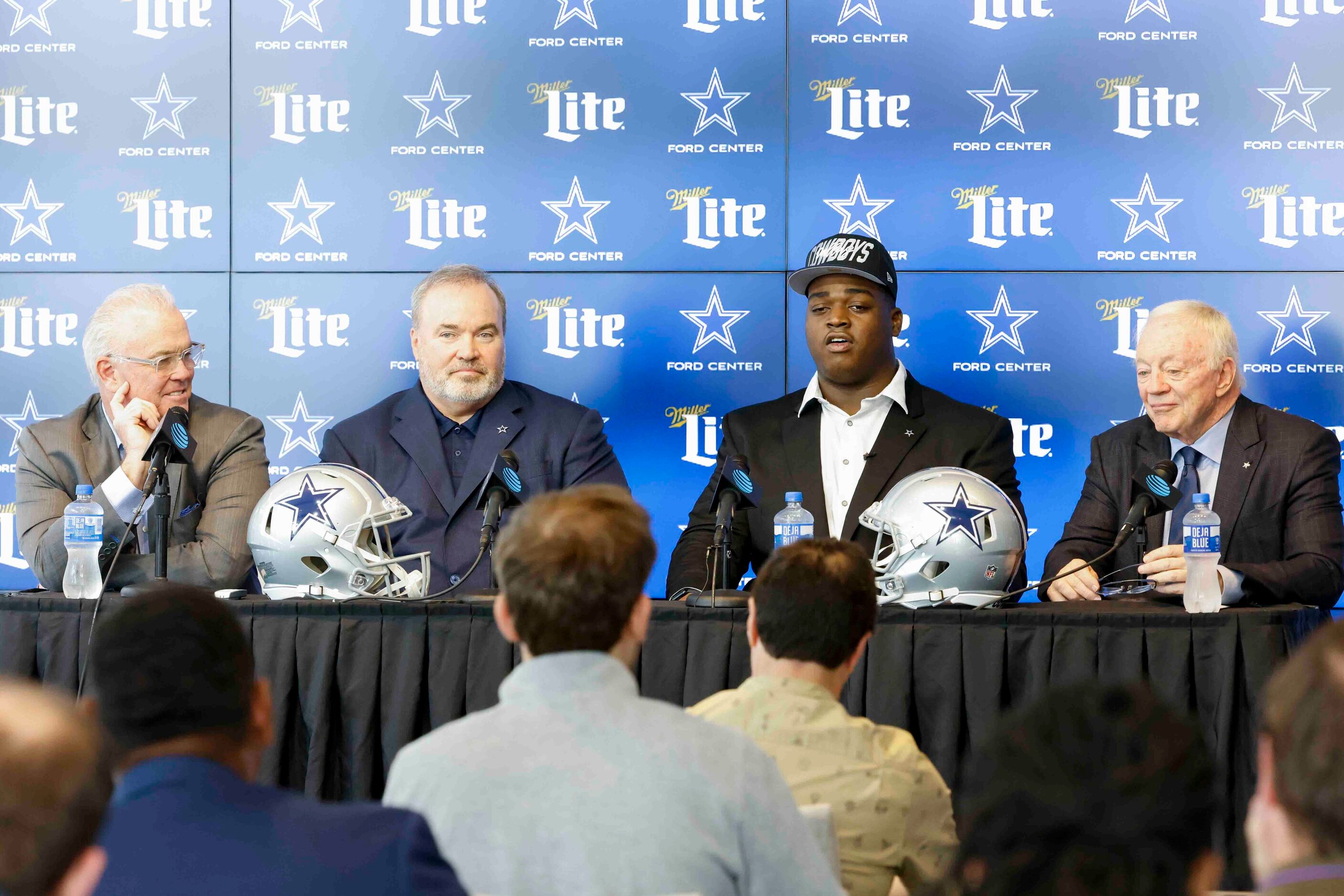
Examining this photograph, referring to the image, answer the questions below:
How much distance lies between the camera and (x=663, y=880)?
1.43 m

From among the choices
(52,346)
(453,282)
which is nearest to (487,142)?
(453,282)

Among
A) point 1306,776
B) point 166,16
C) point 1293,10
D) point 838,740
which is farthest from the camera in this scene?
point 166,16

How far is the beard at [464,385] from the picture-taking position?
4.26m

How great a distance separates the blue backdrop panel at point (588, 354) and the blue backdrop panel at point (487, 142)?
0.32 ft

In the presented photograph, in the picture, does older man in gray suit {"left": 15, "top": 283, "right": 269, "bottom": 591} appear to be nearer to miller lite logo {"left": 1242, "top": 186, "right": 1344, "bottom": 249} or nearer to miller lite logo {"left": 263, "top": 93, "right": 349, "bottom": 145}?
miller lite logo {"left": 263, "top": 93, "right": 349, "bottom": 145}

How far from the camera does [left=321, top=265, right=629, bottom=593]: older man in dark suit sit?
13.9 feet

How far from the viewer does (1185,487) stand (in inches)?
156

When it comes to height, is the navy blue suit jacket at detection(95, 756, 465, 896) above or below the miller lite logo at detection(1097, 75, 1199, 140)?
below

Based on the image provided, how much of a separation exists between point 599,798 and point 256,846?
38 cm

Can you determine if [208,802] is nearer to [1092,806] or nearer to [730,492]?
[1092,806]

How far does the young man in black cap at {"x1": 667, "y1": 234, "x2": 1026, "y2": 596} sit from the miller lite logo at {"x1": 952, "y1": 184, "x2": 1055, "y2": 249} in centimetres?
90

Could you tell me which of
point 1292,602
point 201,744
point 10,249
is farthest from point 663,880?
point 10,249

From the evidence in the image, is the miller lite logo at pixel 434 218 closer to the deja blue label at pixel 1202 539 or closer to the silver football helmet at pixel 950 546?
the silver football helmet at pixel 950 546

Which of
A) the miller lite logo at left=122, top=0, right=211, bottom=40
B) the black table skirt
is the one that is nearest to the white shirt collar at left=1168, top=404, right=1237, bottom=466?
the black table skirt
